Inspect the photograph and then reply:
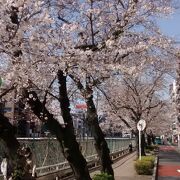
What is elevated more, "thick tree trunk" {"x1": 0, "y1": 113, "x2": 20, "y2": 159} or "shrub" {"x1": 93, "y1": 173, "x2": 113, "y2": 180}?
"thick tree trunk" {"x1": 0, "y1": 113, "x2": 20, "y2": 159}

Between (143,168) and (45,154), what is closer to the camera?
(45,154)

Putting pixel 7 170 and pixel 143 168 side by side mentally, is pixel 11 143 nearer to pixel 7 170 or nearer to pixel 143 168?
pixel 7 170

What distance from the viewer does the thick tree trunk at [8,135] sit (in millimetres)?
8703

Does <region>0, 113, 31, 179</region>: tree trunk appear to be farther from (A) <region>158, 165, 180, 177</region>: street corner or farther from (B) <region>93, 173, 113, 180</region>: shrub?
(A) <region>158, 165, 180, 177</region>: street corner

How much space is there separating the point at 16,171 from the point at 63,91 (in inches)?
97.2

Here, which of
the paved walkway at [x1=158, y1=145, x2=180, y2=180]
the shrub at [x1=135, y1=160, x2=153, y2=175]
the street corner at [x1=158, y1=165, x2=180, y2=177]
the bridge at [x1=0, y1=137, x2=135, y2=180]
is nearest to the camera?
the bridge at [x1=0, y1=137, x2=135, y2=180]

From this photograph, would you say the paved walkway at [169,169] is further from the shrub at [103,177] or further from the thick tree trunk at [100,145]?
the shrub at [103,177]

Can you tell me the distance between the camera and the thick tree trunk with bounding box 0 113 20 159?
28.6ft

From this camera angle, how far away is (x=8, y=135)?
8.79 meters

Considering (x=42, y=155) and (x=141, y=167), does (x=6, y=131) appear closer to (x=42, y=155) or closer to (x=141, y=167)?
(x=42, y=155)

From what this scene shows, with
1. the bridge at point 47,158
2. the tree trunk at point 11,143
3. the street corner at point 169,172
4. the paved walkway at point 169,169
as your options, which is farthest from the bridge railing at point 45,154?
the street corner at point 169,172

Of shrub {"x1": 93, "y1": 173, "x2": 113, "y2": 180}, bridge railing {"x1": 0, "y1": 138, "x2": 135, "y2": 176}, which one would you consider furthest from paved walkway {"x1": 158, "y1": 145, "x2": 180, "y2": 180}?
shrub {"x1": 93, "y1": 173, "x2": 113, "y2": 180}

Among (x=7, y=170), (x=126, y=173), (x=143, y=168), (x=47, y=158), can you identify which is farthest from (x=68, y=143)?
(x=126, y=173)

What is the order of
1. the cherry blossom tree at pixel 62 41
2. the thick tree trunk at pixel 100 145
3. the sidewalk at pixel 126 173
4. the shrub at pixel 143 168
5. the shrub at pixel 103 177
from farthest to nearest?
the shrub at pixel 143 168 → the sidewalk at pixel 126 173 → the thick tree trunk at pixel 100 145 → the shrub at pixel 103 177 → the cherry blossom tree at pixel 62 41
